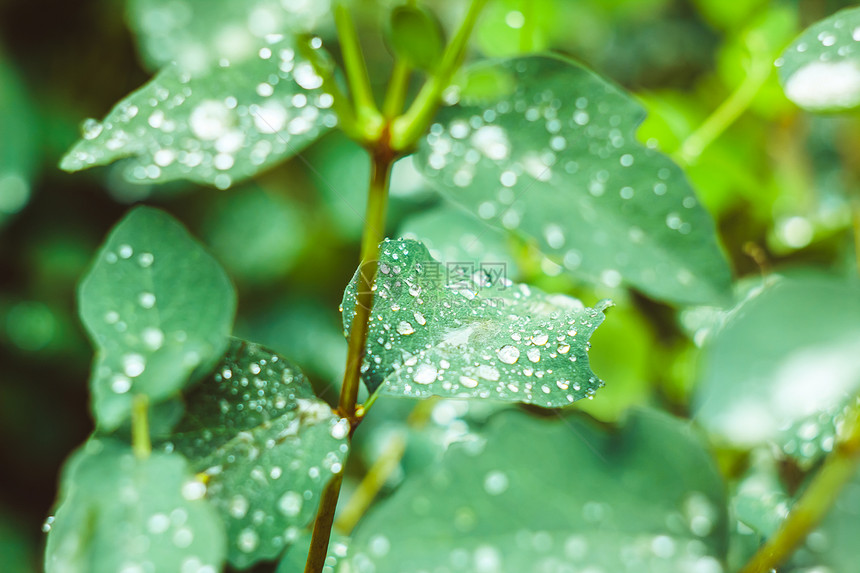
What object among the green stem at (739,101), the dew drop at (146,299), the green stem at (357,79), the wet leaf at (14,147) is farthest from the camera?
the wet leaf at (14,147)

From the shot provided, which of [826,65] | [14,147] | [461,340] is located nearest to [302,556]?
[461,340]

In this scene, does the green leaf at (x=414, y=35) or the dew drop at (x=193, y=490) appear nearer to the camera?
the dew drop at (x=193, y=490)

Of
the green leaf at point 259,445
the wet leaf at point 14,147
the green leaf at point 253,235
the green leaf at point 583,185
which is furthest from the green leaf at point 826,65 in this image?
the wet leaf at point 14,147

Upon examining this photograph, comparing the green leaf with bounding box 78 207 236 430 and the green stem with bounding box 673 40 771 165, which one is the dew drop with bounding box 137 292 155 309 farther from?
the green stem with bounding box 673 40 771 165

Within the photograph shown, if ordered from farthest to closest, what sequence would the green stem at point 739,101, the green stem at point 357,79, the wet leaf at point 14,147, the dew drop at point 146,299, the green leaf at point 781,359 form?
the wet leaf at point 14,147 → the green stem at point 739,101 → the green stem at point 357,79 → the dew drop at point 146,299 → the green leaf at point 781,359

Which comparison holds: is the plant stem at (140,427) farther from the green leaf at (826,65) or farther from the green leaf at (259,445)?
the green leaf at (826,65)

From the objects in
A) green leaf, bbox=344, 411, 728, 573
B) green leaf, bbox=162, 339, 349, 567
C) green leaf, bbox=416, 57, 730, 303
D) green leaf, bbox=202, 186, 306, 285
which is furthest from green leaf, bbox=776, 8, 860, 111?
green leaf, bbox=202, 186, 306, 285
